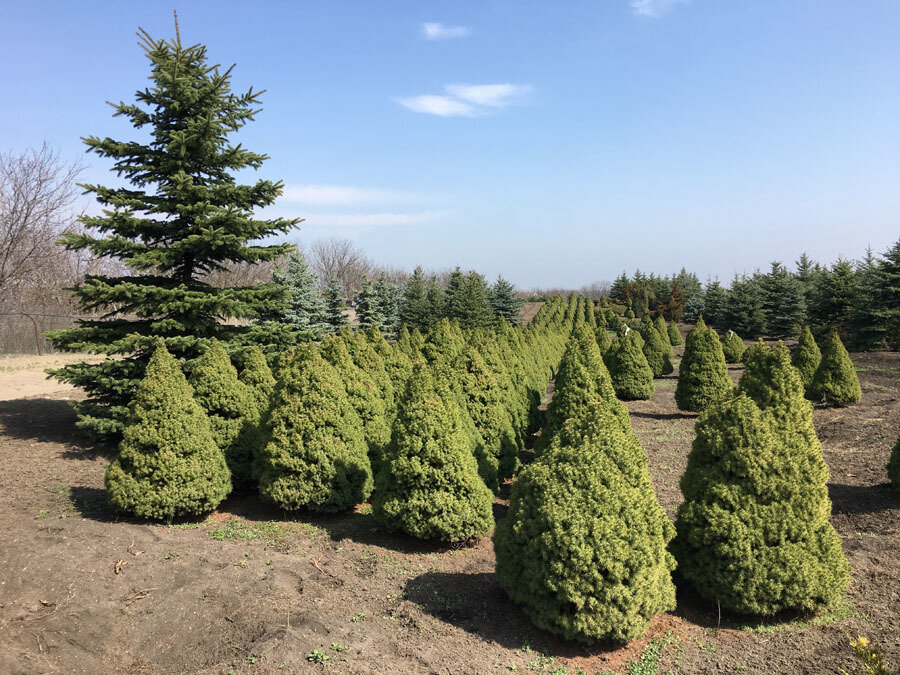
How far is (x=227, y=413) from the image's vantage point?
8555 mm

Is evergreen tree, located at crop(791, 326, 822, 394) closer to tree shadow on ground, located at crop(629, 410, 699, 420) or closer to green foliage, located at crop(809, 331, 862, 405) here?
green foliage, located at crop(809, 331, 862, 405)

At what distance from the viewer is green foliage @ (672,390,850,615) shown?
498 centimetres

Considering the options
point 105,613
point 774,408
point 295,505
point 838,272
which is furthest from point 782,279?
point 105,613

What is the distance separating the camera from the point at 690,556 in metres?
5.39

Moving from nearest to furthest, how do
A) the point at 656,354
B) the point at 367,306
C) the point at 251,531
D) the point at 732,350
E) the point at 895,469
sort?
the point at 251,531, the point at 895,469, the point at 656,354, the point at 732,350, the point at 367,306

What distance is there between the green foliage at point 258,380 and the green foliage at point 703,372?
11405 mm

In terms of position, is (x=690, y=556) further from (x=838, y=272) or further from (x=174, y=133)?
(x=838, y=272)

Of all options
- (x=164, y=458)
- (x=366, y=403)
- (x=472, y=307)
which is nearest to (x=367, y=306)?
(x=472, y=307)

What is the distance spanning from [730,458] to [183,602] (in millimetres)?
5430

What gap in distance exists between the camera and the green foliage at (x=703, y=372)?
15195mm

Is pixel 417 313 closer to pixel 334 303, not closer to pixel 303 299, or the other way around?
pixel 334 303

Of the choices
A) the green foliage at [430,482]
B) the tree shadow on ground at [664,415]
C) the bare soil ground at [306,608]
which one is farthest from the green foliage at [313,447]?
the tree shadow on ground at [664,415]

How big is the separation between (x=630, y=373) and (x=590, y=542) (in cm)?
1402

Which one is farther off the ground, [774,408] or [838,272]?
[838,272]
